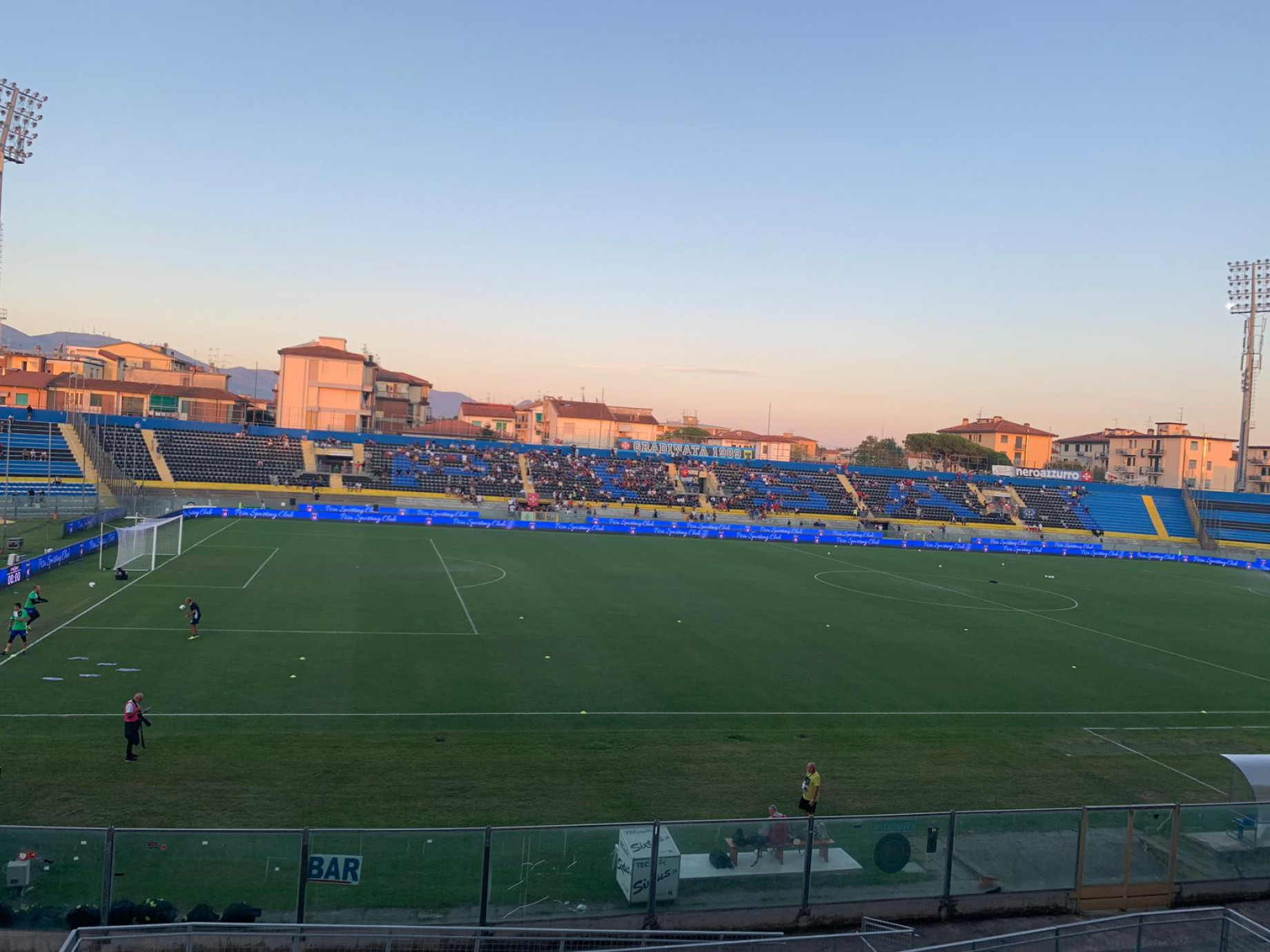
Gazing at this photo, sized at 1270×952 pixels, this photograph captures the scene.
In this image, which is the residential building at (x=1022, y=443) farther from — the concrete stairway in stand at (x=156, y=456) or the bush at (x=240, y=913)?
the bush at (x=240, y=913)

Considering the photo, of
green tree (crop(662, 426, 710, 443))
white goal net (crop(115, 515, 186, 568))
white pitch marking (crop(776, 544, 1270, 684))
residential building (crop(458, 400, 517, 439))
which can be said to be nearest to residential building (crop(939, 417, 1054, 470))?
green tree (crop(662, 426, 710, 443))

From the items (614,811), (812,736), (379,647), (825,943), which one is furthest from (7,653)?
(825,943)

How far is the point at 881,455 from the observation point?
476ft

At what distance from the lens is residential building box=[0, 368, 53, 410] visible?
80.9m

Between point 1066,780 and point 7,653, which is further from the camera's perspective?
point 7,653

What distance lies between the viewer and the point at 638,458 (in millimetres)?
82062

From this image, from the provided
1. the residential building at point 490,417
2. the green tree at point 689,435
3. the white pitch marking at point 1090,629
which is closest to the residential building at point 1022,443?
the green tree at point 689,435

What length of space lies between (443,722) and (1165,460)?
11314 centimetres

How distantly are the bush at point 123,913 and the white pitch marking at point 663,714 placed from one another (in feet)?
28.9

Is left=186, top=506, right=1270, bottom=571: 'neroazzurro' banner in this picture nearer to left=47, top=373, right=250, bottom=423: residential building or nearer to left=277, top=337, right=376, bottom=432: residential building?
left=277, top=337, right=376, bottom=432: residential building

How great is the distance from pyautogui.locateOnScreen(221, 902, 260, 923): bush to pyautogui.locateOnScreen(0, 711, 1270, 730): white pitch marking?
9201 millimetres

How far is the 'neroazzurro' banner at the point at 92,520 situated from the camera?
1597 inches

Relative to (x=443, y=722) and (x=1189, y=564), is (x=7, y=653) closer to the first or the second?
(x=443, y=722)

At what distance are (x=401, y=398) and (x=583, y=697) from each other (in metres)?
98.8
